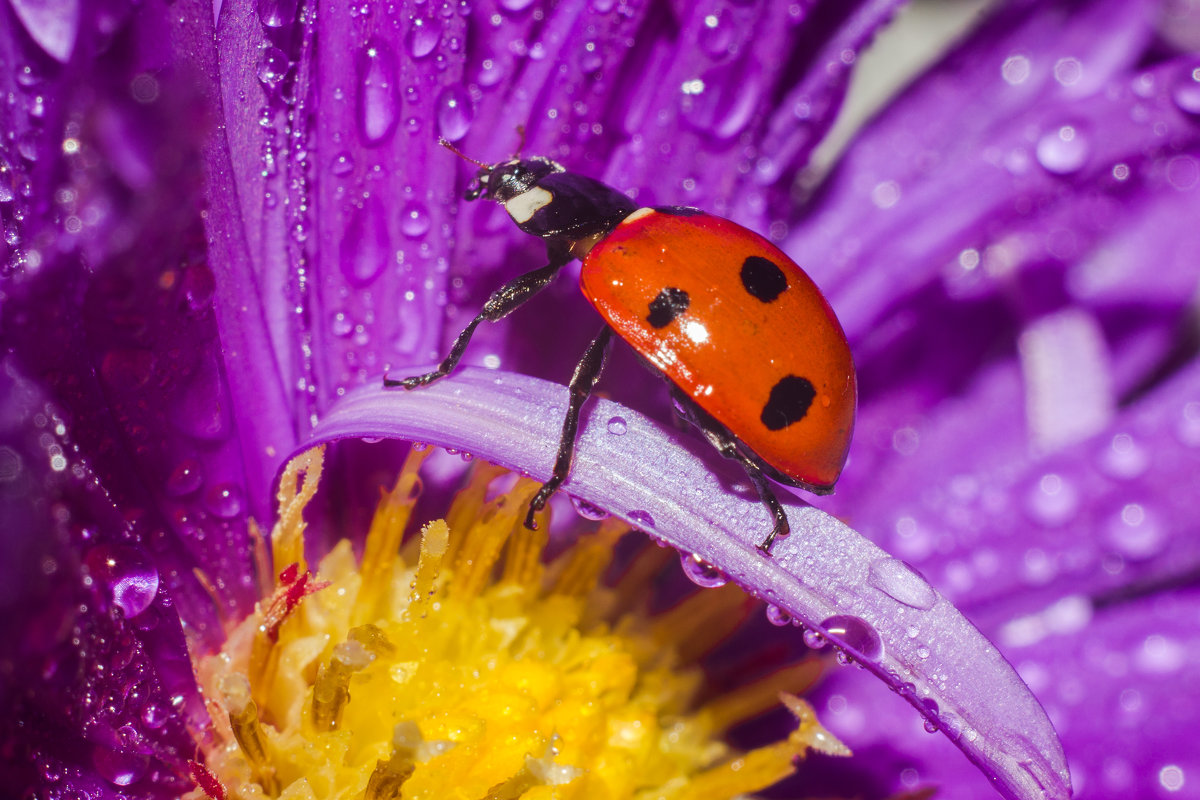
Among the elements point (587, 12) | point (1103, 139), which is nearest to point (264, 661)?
point (587, 12)

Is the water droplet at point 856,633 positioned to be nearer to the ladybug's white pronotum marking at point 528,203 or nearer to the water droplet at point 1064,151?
the ladybug's white pronotum marking at point 528,203

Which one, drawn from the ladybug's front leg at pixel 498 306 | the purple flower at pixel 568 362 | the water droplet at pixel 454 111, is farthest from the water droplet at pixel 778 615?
the water droplet at pixel 454 111

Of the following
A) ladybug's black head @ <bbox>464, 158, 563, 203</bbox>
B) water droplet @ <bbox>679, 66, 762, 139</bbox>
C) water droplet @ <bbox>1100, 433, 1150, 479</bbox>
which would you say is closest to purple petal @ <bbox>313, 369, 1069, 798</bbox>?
ladybug's black head @ <bbox>464, 158, 563, 203</bbox>

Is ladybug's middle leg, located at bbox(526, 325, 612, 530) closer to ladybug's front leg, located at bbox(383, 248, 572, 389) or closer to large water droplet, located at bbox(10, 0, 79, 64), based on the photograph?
ladybug's front leg, located at bbox(383, 248, 572, 389)

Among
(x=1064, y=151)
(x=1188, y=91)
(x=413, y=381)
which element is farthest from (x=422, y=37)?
(x=1188, y=91)

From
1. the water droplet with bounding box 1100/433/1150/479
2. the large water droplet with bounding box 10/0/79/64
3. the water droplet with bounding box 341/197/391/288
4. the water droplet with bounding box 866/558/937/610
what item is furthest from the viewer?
the water droplet with bounding box 1100/433/1150/479
